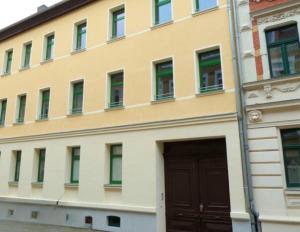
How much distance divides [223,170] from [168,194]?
89.7 inches

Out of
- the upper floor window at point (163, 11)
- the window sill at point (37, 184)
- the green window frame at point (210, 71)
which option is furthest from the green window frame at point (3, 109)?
the green window frame at point (210, 71)

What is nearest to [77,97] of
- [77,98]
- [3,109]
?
Result: [77,98]

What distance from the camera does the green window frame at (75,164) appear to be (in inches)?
500

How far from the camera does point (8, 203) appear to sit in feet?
47.2

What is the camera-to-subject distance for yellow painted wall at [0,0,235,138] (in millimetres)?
10055

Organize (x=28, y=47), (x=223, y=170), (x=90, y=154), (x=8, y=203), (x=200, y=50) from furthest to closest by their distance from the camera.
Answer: (x=28, y=47) < (x=8, y=203) < (x=90, y=154) < (x=200, y=50) < (x=223, y=170)

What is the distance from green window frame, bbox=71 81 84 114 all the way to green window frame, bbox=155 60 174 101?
4190mm

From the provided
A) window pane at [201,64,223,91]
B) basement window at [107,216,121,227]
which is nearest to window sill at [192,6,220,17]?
window pane at [201,64,223,91]

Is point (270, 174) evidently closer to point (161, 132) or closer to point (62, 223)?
point (161, 132)

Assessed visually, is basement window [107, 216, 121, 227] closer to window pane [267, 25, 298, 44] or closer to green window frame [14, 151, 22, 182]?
green window frame [14, 151, 22, 182]

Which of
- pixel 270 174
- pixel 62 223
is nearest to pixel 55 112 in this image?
pixel 62 223

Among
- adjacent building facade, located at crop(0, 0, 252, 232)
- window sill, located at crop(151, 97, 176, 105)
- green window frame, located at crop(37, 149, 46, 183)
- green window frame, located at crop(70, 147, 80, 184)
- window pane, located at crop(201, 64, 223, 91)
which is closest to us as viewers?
adjacent building facade, located at crop(0, 0, 252, 232)

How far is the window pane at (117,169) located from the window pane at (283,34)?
7.01m

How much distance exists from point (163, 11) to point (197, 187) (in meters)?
7.13
